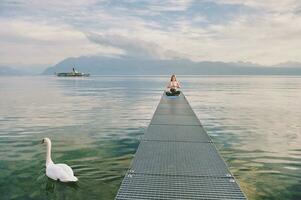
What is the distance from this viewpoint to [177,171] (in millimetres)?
12141

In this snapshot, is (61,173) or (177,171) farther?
(61,173)

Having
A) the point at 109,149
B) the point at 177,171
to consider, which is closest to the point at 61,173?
the point at 177,171

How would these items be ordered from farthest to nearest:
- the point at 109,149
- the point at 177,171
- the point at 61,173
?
the point at 109,149 → the point at 61,173 → the point at 177,171

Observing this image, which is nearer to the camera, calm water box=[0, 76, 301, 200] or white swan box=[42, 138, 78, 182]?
white swan box=[42, 138, 78, 182]

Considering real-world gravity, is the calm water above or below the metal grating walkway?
below

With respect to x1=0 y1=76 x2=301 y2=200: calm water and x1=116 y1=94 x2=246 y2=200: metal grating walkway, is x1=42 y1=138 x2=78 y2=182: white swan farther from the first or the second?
x1=116 y1=94 x2=246 y2=200: metal grating walkway

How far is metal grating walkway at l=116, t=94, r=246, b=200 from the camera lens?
33.1 feet

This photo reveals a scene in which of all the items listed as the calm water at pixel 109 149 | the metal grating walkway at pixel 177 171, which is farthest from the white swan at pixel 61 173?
the metal grating walkway at pixel 177 171

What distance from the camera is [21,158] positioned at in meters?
17.7

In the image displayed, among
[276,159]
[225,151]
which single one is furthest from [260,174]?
[225,151]

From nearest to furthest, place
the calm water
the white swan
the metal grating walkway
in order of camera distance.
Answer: the metal grating walkway
the white swan
the calm water

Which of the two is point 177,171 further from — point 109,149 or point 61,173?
point 109,149

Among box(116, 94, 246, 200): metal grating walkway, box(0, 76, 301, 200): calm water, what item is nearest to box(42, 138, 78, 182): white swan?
box(0, 76, 301, 200): calm water

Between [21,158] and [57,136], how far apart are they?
5.76 metres
